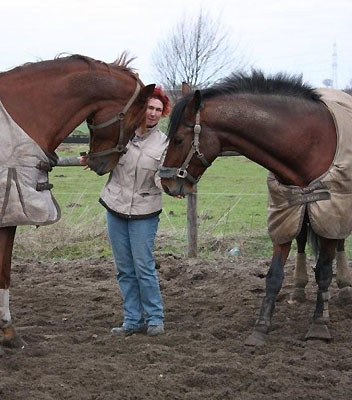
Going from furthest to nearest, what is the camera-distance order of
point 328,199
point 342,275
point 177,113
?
point 342,275 < point 328,199 < point 177,113

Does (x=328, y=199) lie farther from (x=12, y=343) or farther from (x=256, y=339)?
(x=12, y=343)

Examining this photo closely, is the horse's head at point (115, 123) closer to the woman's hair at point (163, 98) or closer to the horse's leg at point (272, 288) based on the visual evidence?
the woman's hair at point (163, 98)

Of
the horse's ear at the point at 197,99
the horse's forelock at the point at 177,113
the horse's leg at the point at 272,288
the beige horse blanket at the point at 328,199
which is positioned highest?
the horse's ear at the point at 197,99

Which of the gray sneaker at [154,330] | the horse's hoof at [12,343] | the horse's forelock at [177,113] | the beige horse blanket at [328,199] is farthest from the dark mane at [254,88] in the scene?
the horse's hoof at [12,343]

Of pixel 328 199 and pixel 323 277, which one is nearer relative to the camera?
pixel 328 199

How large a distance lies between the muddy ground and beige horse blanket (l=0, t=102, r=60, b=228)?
2.83ft

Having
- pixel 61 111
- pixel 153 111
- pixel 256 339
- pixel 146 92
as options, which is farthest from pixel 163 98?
pixel 256 339

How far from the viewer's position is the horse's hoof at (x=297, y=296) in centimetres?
581

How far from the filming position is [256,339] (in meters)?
4.73

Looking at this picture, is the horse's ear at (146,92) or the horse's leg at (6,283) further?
the horse's ear at (146,92)

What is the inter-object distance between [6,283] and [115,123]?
123 centimetres

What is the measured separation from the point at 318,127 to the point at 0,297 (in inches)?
92.6

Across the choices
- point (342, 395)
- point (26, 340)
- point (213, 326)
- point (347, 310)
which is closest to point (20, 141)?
point (26, 340)

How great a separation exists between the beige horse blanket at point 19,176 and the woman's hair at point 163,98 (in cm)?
96
